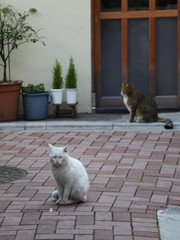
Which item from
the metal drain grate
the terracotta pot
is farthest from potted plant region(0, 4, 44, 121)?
the metal drain grate

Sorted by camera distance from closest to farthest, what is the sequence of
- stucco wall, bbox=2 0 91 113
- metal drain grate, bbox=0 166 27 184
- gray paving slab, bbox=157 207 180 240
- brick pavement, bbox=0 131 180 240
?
gray paving slab, bbox=157 207 180 240 → brick pavement, bbox=0 131 180 240 → metal drain grate, bbox=0 166 27 184 → stucco wall, bbox=2 0 91 113

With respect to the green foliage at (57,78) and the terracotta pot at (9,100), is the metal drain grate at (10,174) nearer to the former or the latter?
the terracotta pot at (9,100)

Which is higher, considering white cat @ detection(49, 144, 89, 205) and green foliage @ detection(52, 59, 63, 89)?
green foliage @ detection(52, 59, 63, 89)

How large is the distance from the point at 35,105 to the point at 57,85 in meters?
0.51

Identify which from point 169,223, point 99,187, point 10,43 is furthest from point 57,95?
point 169,223

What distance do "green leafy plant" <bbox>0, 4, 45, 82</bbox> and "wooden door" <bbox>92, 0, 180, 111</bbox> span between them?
112cm

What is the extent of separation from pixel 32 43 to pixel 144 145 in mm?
3190

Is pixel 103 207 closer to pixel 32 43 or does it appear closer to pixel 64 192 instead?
pixel 64 192

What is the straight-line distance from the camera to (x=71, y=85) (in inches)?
409

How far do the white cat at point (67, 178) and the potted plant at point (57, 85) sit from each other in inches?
177

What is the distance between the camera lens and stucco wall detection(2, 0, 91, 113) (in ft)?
34.6

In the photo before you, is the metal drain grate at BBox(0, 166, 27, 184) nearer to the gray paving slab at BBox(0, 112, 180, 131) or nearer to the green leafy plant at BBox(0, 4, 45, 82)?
the gray paving slab at BBox(0, 112, 180, 131)

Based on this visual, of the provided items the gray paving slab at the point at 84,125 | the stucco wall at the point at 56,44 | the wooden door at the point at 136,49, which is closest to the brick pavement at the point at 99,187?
the gray paving slab at the point at 84,125

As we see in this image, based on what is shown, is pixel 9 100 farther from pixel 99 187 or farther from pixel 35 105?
pixel 99 187
